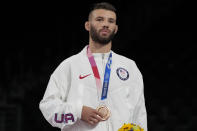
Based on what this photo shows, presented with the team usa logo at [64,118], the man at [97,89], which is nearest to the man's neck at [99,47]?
the man at [97,89]

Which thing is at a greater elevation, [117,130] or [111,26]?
[111,26]

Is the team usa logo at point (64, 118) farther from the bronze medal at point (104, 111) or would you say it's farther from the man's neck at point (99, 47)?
the man's neck at point (99, 47)

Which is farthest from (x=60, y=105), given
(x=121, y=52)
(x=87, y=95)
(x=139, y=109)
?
(x=121, y=52)

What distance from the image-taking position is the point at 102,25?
10.2ft

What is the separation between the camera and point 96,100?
3.02 m

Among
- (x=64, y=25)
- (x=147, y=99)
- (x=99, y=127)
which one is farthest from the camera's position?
(x=64, y=25)

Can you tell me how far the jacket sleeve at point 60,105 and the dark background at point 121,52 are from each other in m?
5.61

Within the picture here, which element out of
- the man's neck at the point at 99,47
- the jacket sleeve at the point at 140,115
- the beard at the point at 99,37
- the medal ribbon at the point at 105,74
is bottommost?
the jacket sleeve at the point at 140,115

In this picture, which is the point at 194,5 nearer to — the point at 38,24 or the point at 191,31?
the point at 191,31

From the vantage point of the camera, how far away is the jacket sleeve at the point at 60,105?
2930 millimetres

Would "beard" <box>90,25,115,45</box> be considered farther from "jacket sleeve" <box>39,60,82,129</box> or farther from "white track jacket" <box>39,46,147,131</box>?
"jacket sleeve" <box>39,60,82,129</box>

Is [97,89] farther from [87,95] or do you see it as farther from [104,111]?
[104,111]

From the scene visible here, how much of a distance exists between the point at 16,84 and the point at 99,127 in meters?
6.81

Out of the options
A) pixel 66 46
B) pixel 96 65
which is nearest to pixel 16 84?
pixel 66 46
